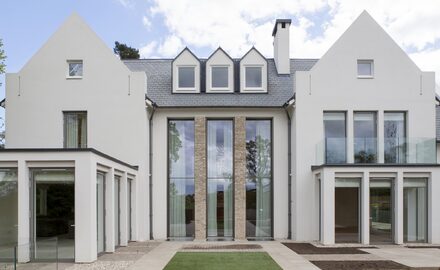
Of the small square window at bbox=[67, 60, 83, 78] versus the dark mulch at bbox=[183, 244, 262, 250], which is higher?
the small square window at bbox=[67, 60, 83, 78]

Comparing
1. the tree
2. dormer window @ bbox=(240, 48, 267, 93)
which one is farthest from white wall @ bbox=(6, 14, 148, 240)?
the tree

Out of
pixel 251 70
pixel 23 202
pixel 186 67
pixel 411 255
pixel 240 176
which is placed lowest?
pixel 411 255

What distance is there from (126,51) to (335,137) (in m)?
29.6

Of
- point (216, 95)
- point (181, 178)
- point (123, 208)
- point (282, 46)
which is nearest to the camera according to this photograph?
point (123, 208)

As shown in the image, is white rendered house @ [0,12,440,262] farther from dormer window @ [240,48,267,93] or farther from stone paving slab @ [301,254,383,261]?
stone paving slab @ [301,254,383,261]

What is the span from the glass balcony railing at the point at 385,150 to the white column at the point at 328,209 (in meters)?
1.31

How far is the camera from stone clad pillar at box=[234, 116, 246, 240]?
2205 centimetres

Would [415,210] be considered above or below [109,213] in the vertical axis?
below

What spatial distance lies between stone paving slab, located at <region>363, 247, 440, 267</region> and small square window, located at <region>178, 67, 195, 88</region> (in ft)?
36.4

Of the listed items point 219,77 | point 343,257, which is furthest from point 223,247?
point 219,77

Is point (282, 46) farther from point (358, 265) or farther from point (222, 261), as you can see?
point (358, 265)

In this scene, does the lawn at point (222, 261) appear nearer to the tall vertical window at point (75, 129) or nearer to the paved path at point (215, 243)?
the paved path at point (215, 243)

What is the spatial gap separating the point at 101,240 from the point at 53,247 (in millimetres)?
2461

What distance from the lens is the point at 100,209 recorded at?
16438 millimetres
